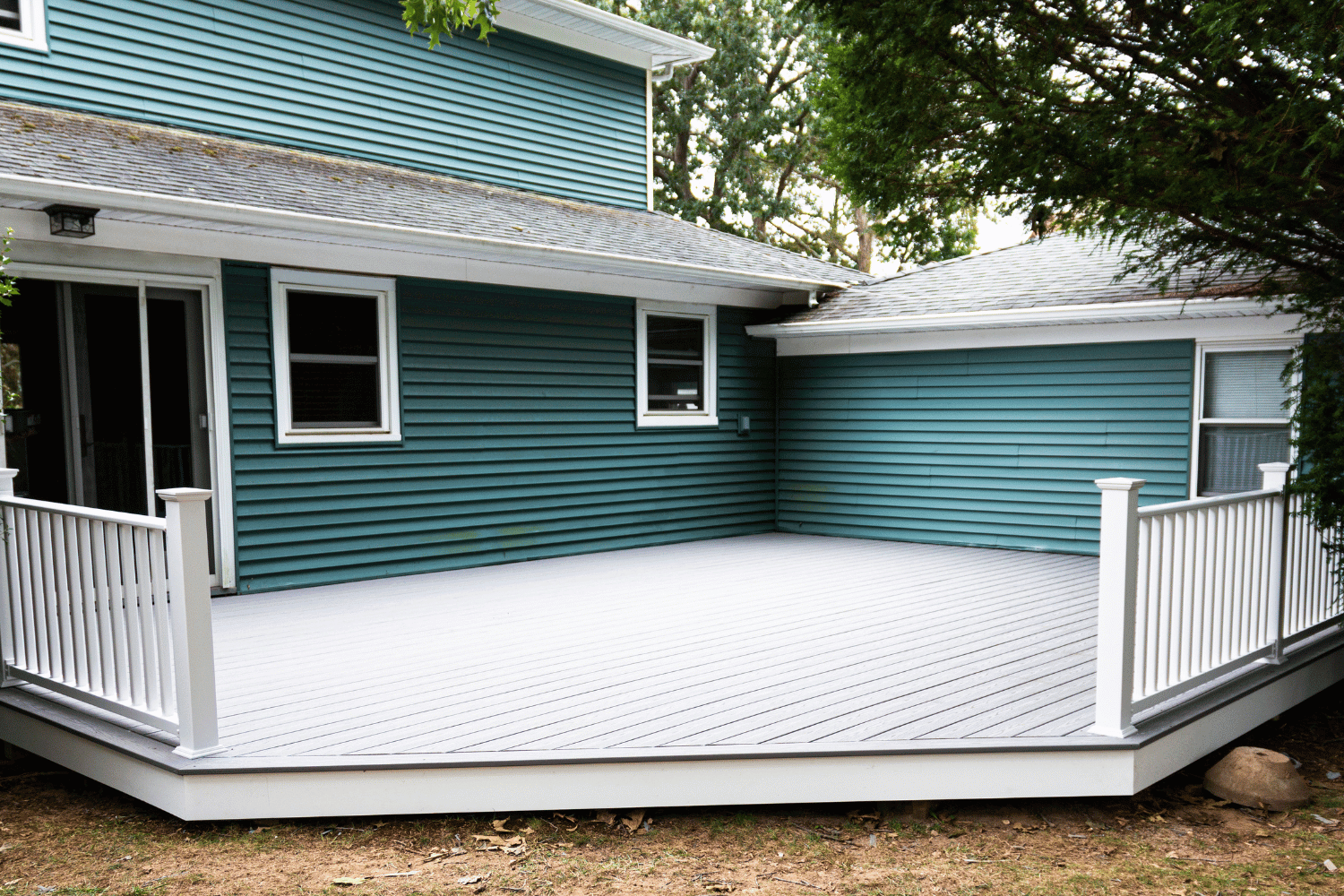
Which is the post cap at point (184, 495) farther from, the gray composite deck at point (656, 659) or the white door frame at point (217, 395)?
the white door frame at point (217, 395)

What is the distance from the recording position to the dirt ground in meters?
3.21

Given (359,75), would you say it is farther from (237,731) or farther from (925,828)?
(925,828)

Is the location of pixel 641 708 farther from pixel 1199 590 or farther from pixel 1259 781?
pixel 1259 781

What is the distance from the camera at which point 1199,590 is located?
13.5ft

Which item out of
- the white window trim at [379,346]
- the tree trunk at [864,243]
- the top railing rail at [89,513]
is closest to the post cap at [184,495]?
the top railing rail at [89,513]

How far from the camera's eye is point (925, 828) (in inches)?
143

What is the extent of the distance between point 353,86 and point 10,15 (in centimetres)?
242

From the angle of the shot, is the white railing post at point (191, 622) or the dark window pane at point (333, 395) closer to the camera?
the white railing post at point (191, 622)

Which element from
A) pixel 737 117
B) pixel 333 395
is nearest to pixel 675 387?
pixel 333 395

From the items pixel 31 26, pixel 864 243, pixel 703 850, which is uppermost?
pixel 864 243

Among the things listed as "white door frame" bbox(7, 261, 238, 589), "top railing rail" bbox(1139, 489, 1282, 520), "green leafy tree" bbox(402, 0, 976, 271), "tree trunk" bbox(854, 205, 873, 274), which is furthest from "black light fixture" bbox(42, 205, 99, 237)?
"tree trunk" bbox(854, 205, 873, 274)

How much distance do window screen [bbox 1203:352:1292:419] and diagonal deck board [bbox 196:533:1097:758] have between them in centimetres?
158

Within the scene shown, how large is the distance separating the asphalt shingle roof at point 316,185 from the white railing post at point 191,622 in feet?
8.85

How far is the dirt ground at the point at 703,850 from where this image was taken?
321 centimetres
